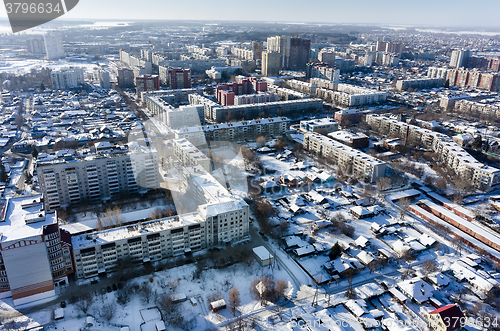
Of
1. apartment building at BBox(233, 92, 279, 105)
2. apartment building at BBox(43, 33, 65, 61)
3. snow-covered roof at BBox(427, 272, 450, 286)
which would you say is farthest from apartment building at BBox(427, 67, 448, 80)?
apartment building at BBox(43, 33, 65, 61)

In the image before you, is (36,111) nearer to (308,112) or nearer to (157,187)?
(157,187)

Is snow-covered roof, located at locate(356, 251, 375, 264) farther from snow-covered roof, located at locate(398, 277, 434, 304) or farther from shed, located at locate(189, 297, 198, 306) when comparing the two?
shed, located at locate(189, 297, 198, 306)

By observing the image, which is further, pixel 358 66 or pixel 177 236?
pixel 358 66

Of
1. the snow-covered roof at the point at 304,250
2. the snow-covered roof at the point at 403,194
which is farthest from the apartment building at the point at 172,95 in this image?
the snow-covered roof at the point at 304,250

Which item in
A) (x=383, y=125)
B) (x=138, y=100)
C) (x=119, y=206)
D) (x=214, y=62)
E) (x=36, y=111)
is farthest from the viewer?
(x=214, y=62)

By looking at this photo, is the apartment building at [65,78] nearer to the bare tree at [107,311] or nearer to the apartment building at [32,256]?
the apartment building at [32,256]

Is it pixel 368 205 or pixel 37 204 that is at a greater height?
pixel 37 204

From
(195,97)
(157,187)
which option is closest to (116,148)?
(157,187)
